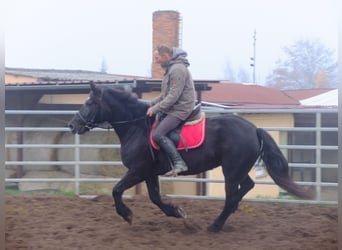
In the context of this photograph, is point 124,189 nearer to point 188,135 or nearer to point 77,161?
point 188,135

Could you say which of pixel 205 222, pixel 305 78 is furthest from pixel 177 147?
pixel 305 78

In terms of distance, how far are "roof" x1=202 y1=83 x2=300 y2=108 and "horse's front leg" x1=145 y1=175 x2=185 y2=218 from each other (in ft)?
32.9

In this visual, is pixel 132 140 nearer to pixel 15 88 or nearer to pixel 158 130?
pixel 158 130

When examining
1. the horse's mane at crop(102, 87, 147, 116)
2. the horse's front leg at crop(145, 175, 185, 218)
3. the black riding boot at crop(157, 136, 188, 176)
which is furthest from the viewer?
the horse's mane at crop(102, 87, 147, 116)

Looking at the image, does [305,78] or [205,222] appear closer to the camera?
[205,222]

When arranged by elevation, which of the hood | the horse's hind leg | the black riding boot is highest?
the hood

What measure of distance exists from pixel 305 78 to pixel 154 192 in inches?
1522

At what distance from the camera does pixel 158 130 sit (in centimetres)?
595

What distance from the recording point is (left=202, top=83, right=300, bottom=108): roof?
17266mm

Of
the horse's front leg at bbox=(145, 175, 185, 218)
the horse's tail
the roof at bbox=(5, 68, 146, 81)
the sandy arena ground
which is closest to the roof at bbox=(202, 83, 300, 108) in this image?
the roof at bbox=(5, 68, 146, 81)

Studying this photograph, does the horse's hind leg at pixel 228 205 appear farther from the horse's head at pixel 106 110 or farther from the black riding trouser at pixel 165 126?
the horse's head at pixel 106 110

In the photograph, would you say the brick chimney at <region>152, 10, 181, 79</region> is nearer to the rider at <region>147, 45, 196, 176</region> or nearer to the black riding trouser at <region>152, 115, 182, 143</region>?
the rider at <region>147, 45, 196, 176</region>

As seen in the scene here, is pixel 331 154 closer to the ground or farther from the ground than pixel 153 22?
closer to the ground

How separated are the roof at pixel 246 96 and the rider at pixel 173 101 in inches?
399
